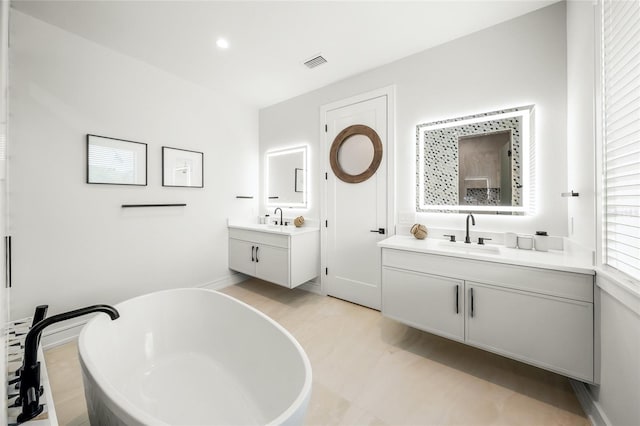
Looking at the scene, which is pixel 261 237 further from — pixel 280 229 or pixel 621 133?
pixel 621 133

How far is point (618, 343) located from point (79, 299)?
373 centimetres

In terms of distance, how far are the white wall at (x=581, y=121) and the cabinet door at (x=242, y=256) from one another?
2969 mm

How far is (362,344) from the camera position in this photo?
2.02 metres

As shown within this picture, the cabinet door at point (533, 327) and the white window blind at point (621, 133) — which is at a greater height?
the white window blind at point (621, 133)

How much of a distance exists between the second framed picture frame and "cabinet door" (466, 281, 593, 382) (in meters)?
3.07

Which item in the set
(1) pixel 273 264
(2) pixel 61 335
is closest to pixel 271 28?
(1) pixel 273 264

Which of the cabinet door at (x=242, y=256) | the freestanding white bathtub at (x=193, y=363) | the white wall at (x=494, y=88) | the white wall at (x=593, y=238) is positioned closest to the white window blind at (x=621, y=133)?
the white wall at (x=593, y=238)

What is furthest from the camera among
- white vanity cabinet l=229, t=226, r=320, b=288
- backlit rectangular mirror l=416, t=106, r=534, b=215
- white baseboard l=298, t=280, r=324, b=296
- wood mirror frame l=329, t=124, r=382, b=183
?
white baseboard l=298, t=280, r=324, b=296

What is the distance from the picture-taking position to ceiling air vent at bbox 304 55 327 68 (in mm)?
2428

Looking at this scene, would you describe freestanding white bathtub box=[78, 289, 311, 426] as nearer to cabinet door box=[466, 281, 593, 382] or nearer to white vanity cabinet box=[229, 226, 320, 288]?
white vanity cabinet box=[229, 226, 320, 288]

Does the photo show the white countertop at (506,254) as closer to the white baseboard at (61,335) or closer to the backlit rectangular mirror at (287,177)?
the backlit rectangular mirror at (287,177)

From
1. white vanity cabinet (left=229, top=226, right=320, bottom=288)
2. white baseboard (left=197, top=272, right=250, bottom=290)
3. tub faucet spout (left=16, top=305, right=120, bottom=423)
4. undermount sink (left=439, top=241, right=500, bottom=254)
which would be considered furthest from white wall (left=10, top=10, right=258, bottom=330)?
undermount sink (left=439, top=241, right=500, bottom=254)

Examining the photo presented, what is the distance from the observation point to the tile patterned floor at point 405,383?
1.35m

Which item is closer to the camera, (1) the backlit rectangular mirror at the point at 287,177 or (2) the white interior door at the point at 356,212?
(2) the white interior door at the point at 356,212
